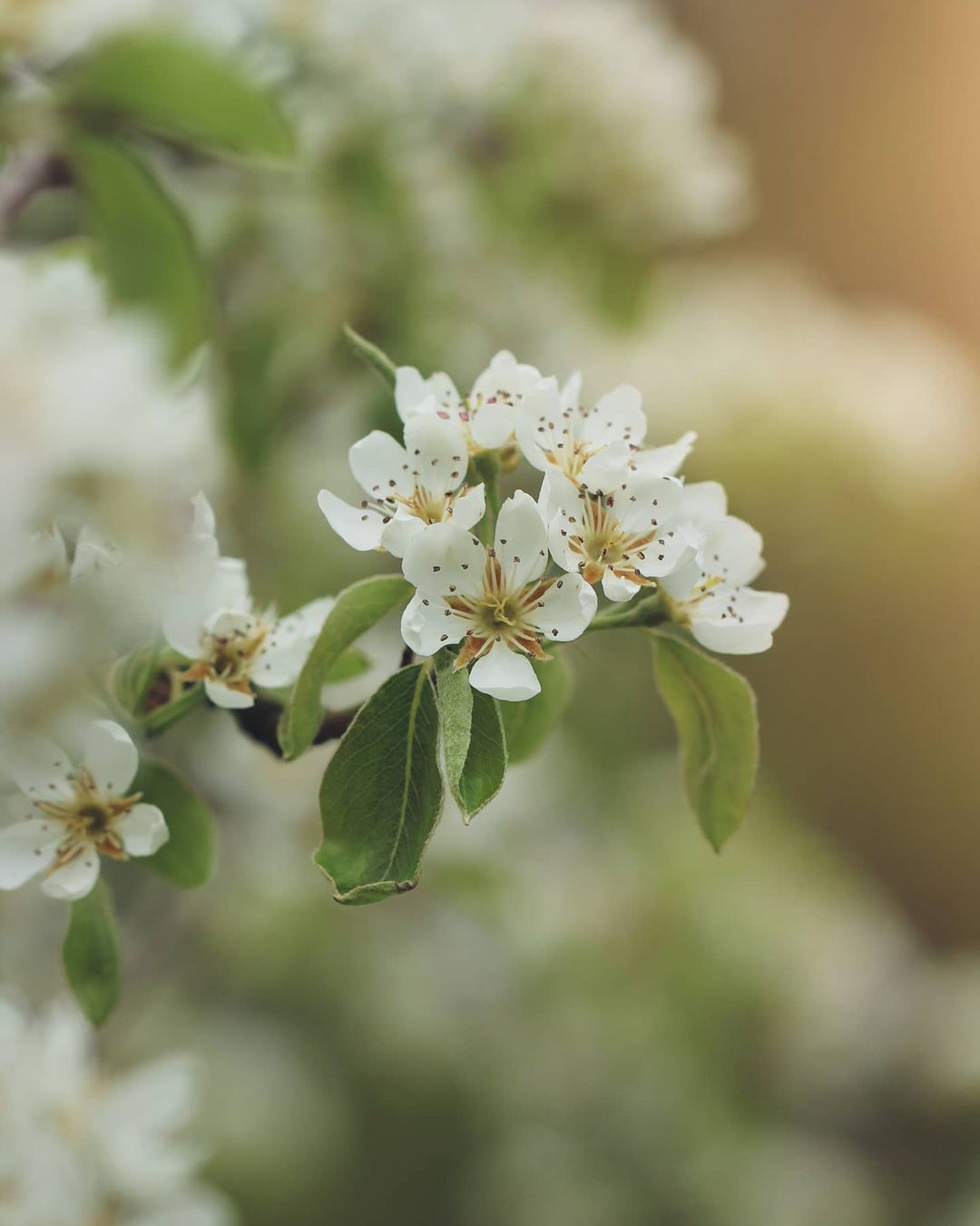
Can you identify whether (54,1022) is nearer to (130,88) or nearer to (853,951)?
(130,88)

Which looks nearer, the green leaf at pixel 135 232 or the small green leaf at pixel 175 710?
the small green leaf at pixel 175 710

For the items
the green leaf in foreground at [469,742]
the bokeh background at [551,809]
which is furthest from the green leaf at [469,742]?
the bokeh background at [551,809]

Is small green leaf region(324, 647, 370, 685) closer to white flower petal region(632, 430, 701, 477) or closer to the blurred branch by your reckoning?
white flower petal region(632, 430, 701, 477)

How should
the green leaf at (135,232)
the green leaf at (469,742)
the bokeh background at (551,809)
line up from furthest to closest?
the bokeh background at (551,809)
the green leaf at (135,232)
the green leaf at (469,742)

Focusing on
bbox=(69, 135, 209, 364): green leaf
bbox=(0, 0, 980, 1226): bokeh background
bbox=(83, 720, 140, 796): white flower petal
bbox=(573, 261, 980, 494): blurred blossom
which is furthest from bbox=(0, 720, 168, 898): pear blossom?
bbox=(573, 261, 980, 494): blurred blossom

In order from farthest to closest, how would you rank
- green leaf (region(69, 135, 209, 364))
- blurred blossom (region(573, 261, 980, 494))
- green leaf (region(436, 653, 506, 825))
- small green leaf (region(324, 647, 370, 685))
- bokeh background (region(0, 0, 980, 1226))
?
blurred blossom (region(573, 261, 980, 494)), bokeh background (region(0, 0, 980, 1226)), green leaf (region(69, 135, 209, 364)), small green leaf (region(324, 647, 370, 685)), green leaf (region(436, 653, 506, 825))

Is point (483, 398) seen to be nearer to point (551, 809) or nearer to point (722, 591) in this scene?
point (722, 591)

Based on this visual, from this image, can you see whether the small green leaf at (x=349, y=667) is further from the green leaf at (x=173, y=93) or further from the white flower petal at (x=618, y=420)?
the green leaf at (x=173, y=93)
